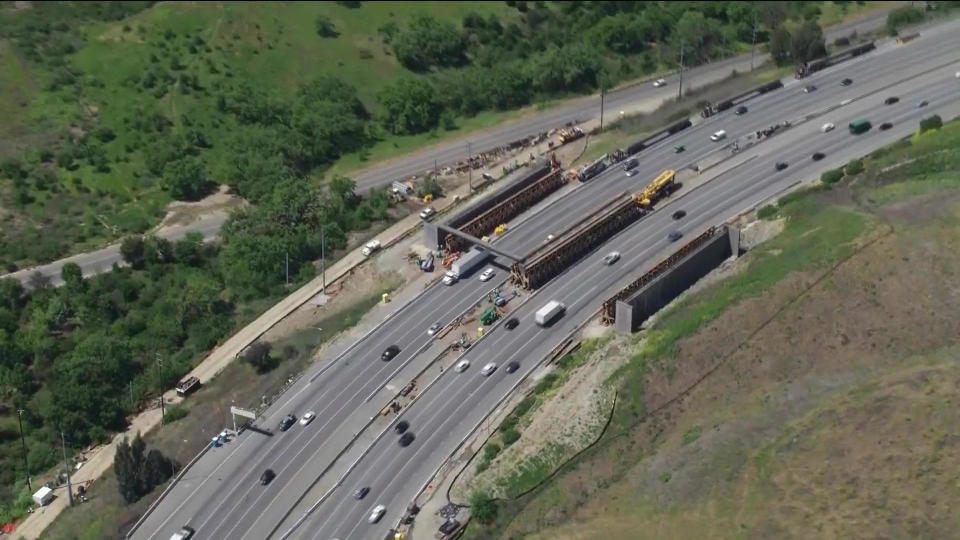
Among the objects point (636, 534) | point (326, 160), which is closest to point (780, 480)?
point (636, 534)

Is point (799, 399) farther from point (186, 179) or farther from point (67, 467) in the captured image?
point (186, 179)

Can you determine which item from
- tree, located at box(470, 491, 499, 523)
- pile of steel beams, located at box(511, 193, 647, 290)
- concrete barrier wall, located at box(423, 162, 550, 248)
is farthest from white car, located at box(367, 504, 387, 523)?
concrete barrier wall, located at box(423, 162, 550, 248)

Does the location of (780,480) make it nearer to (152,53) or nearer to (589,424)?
(589,424)

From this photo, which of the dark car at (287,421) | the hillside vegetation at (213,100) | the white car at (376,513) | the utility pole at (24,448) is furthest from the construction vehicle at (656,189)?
the utility pole at (24,448)

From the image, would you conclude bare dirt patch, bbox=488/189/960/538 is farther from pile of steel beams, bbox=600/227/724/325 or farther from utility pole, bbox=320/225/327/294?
utility pole, bbox=320/225/327/294

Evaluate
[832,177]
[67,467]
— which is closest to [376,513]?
[67,467]

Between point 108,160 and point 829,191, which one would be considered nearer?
point 829,191
